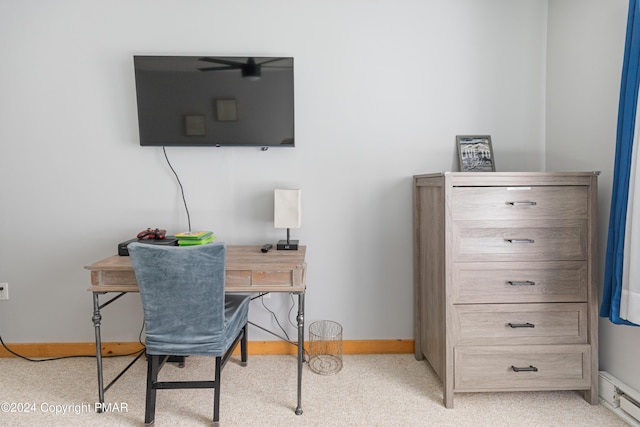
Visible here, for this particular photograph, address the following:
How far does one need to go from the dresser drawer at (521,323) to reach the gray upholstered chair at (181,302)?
1163mm

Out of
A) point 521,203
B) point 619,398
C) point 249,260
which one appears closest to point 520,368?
point 619,398

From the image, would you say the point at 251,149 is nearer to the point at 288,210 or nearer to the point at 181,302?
the point at 288,210

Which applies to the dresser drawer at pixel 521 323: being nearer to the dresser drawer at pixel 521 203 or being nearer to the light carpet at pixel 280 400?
the light carpet at pixel 280 400

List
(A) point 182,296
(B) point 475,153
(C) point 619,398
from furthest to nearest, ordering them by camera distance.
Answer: (B) point 475,153, (C) point 619,398, (A) point 182,296

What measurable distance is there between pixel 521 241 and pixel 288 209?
4.09ft

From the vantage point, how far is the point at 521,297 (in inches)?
69.7

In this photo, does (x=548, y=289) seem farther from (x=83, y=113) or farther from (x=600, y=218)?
(x=83, y=113)

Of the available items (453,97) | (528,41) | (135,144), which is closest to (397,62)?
(453,97)

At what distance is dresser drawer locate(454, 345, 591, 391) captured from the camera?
1.76 metres

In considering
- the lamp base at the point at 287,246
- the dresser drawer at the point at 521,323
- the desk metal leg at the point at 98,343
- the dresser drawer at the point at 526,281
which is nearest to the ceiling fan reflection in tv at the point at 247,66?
the lamp base at the point at 287,246

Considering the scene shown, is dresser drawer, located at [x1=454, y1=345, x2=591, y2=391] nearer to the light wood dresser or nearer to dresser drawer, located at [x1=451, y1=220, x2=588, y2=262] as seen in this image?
the light wood dresser

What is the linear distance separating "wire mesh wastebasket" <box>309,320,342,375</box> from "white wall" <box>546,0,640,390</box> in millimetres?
1427

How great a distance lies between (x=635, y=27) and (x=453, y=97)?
907mm

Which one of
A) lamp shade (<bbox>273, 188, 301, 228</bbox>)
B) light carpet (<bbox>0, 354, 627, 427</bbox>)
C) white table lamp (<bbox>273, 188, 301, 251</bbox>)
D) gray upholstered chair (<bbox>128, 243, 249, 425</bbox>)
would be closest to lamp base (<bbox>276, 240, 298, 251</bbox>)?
white table lamp (<bbox>273, 188, 301, 251</bbox>)
